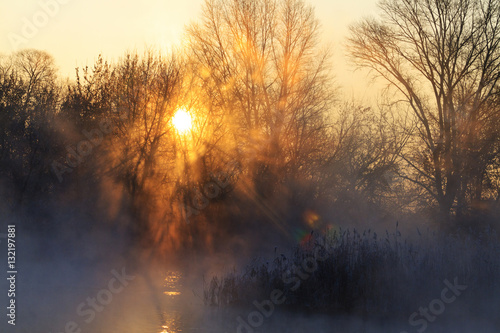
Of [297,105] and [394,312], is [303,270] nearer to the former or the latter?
[394,312]

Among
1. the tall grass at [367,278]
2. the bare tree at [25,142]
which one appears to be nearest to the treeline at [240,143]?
the bare tree at [25,142]

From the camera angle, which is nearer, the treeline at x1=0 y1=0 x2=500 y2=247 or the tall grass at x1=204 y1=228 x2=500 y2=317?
the tall grass at x1=204 y1=228 x2=500 y2=317

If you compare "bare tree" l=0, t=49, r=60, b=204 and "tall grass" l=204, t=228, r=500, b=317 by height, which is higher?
"bare tree" l=0, t=49, r=60, b=204

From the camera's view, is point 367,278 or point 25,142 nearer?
point 367,278

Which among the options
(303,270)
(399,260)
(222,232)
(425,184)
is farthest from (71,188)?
(425,184)

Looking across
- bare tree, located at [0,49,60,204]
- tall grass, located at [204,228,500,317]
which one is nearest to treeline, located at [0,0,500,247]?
bare tree, located at [0,49,60,204]

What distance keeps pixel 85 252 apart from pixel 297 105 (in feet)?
38.2

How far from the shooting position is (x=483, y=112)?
1853 centimetres

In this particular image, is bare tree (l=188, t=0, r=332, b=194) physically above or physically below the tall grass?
above

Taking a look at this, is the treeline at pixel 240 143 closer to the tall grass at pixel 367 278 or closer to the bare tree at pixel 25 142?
the bare tree at pixel 25 142

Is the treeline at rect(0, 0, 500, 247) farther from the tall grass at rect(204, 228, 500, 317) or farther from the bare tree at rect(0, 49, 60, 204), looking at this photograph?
the tall grass at rect(204, 228, 500, 317)

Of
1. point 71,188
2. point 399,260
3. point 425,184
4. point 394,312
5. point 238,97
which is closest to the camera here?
point 394,312

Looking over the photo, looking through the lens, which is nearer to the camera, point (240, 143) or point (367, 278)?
point (367, 278)

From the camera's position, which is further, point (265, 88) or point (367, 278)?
point (265, 88)
